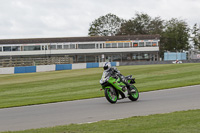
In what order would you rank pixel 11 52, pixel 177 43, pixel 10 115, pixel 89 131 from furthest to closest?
pixel 177 43 < pixel 11 52 < pixel 10 115 < pixel 89 131

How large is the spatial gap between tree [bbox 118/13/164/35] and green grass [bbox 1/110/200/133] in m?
98.9

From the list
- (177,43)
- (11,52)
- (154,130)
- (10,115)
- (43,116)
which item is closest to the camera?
(154,130)

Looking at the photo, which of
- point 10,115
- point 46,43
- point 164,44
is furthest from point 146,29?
point 10,115

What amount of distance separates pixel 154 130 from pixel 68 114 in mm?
4210

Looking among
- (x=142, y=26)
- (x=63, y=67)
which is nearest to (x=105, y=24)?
(x=142, y=26)

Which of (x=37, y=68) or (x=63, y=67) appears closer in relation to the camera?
(x=37, y=68)

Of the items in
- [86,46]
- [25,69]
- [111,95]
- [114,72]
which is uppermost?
[86,46]

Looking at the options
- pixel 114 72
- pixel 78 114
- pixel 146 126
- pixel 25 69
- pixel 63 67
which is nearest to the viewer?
pixel 146 126

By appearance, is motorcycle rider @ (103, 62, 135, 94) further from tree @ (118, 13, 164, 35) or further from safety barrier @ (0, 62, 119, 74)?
tree @ (118, 13, 164, 35)

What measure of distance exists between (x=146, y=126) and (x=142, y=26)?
10232 centimetres

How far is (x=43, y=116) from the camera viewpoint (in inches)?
402

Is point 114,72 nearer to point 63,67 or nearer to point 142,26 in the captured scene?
point 63,67

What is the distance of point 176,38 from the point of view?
97688 millimetres

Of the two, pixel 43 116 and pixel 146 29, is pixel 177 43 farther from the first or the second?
pixel 43 116
